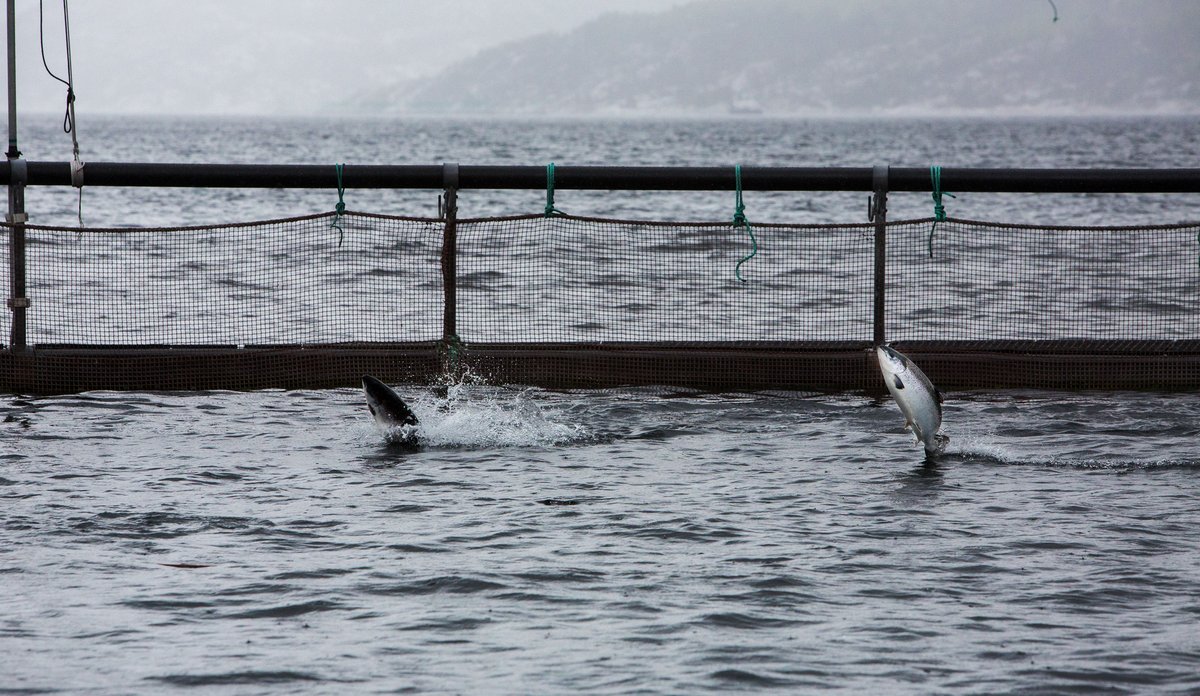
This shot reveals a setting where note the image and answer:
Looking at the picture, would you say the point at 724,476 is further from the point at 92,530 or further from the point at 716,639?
the point at 92,530

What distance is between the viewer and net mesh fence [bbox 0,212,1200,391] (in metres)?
10.8

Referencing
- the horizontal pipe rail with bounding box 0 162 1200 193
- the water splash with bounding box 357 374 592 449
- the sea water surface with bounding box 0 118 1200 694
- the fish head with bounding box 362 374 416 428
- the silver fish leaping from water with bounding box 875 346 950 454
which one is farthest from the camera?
the horizontal pipe rail with bounding box 0 162 1200 193

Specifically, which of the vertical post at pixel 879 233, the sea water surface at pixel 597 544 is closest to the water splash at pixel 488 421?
the sea water surface at pixel 597 544

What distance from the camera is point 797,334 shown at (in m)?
15.2

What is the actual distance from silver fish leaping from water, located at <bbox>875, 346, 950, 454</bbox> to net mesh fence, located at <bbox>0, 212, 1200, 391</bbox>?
6.98 feet

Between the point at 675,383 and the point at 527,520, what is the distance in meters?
3.78

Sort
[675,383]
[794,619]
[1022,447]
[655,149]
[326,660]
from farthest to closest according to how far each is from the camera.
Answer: [655,149], [675,383], [1022,447], [794,619], [326,660]

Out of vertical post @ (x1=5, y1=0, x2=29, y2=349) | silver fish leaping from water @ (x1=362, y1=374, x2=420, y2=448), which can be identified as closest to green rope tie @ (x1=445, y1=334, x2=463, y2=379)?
silver fish leaping from water @ (x1=362, y1=374, x2=420, y2=448)

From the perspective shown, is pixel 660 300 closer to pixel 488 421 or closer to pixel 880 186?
pixel 880 186

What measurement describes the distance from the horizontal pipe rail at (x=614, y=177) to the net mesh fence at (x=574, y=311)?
339mm

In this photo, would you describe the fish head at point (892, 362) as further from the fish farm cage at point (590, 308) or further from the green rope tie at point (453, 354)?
the green rope tie at point (453, 354)

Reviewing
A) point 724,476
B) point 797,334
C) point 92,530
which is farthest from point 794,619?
point 797,334

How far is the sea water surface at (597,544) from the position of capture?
5.35 metres

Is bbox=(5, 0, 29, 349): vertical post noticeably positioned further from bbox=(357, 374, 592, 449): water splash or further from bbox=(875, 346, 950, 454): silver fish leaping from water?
bbox=(875, 346, 950, 454): silver fish leaping from water
